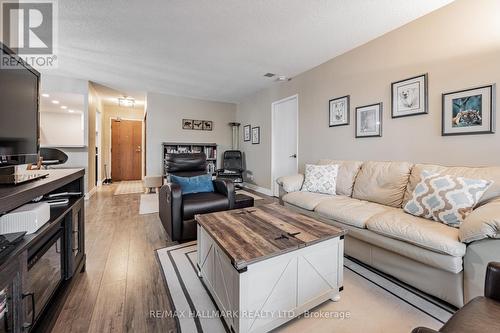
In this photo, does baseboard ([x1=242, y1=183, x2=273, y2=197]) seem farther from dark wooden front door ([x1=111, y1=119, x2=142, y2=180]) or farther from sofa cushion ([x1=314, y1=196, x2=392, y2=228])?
dark wooden front door ([x1=111, y1=119, x2=142, y2=180])

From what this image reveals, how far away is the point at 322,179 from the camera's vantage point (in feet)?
9.00

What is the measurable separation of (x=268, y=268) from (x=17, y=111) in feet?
4.93

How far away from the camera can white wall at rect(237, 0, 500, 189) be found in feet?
6.25

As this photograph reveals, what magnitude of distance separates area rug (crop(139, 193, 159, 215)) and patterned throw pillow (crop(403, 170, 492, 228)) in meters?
3.42

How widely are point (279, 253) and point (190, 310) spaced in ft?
2.30

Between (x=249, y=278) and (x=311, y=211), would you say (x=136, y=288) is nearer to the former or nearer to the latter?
(x=249, y=278)

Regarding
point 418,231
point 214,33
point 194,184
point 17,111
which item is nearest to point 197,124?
point 214,33

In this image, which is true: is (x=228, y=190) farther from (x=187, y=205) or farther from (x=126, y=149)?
(x=126, y=149)

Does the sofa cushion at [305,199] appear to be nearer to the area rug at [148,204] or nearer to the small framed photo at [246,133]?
the area rug at [148,204]

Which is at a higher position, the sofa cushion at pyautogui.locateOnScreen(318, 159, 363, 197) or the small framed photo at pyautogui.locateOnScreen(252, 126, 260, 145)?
the small framed photo at pyautogui.locateOnScreen(252, 126, 260, 145)

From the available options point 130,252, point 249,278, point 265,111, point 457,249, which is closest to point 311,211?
point 457,249

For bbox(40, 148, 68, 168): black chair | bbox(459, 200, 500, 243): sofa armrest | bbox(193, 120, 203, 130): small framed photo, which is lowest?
bbox(459, 200, 500, 243): sofa armrest

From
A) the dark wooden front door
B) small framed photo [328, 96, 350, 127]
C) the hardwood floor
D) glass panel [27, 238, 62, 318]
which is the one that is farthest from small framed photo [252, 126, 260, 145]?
glass panel [27, 238, 62, 318]

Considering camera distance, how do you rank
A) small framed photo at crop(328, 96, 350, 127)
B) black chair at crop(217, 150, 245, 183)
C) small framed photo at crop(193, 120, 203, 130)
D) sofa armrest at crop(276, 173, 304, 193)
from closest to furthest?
sofa armrest at crop(276, 173, 304, 193), small framed photo at crop(328, 96, 350, 127), black chair at crop(217, 150, 245, 183), small framed photo at crop(193, 120, 203, 130)
